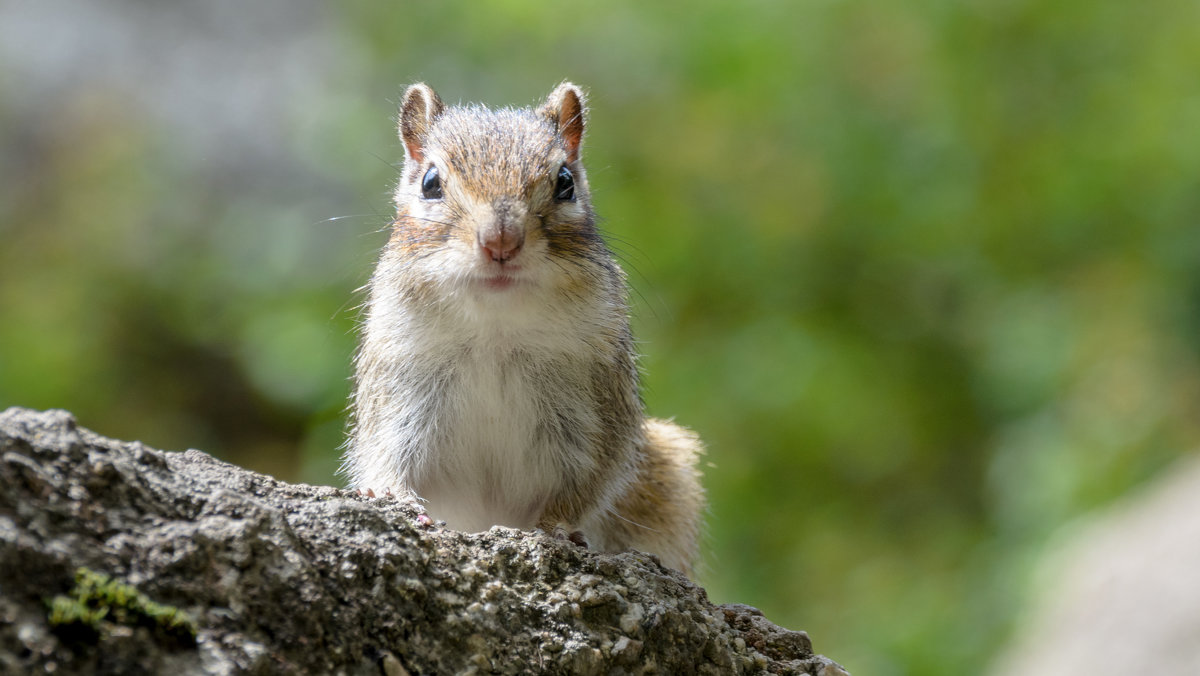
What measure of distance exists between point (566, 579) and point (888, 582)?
4270mm

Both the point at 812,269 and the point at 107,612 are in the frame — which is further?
the point at 812,269

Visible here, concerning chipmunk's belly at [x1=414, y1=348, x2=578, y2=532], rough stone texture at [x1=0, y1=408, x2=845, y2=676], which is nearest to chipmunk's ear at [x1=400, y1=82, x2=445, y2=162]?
chipmunk's belly at [x1=414, y1=348, x2=578, y2=532]

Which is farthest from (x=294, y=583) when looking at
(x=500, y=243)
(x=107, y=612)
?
(x=500, y=243)

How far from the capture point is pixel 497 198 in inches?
96.7

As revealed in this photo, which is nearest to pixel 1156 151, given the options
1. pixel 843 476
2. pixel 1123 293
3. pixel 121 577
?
pixel 1123 293

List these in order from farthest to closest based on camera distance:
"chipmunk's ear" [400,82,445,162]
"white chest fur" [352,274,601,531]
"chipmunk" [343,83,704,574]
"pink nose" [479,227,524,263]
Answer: "chipmunk's ear" [400,82,445,162] → "white chest fur" [352,274,601,531] → "chipmunk" [343,83,704,574] → "pink nose" [479,227,524,263]

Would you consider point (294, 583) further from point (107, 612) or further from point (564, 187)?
point (564, 187)

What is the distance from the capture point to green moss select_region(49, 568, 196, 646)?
127 centimetres

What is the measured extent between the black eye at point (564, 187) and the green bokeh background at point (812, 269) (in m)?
2.51

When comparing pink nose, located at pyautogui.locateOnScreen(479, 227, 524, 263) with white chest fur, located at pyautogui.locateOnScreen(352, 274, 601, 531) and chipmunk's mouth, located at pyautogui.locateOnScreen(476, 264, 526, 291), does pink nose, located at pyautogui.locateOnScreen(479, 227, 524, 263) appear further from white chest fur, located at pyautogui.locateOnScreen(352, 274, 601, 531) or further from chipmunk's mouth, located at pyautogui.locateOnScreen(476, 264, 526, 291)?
white chest fur, located at pyautogui.locateOnScreen(352, 274, 601, 531)

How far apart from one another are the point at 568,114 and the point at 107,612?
1.98 metres

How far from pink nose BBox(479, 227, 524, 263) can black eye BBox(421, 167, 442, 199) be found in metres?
0.40

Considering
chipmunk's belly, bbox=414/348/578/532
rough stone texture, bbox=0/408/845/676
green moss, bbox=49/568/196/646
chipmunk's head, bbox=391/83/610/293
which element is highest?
chipmunk's head, bbox=391/83/610/293

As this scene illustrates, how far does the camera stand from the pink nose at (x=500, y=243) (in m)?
2.32
